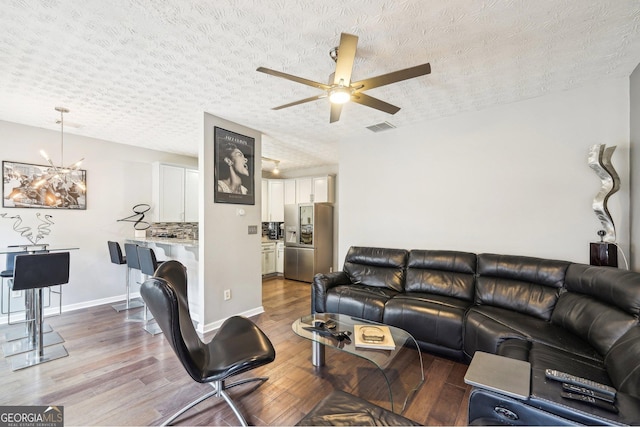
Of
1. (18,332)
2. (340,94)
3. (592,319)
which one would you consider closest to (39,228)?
(18,332)

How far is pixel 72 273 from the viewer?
159 inches

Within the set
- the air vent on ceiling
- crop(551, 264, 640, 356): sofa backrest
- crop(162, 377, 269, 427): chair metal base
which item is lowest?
crop(162, 377, 269, 427): chair metal base

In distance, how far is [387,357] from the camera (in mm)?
1938

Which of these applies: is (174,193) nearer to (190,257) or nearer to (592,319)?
(190,257)

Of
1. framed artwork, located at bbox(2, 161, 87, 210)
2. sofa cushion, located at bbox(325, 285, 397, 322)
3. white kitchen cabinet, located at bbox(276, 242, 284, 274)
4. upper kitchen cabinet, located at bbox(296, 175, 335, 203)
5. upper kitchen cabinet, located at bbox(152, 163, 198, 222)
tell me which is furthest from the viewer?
white kitchen cabinet, located at bbox(276, 242, 284, 274)

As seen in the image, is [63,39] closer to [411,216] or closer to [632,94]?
[411,216]

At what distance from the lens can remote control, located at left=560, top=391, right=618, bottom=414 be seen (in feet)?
3.66

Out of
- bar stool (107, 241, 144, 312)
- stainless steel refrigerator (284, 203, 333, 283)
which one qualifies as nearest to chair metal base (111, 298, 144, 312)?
bar stool (107, 241, 144, 312)

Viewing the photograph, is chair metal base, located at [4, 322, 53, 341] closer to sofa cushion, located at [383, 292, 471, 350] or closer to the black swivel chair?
the black swivel chair

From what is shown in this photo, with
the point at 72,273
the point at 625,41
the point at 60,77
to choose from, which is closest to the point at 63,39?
the point at 60,77

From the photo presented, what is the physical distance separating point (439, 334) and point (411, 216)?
1632 millimetres

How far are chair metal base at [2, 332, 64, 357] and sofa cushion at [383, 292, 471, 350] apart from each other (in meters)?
3.45

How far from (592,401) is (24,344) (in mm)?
4471

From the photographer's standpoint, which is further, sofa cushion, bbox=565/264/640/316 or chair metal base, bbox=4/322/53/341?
chair metal base, bbox=4/322/53/341
